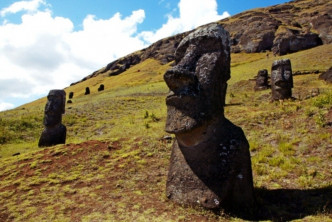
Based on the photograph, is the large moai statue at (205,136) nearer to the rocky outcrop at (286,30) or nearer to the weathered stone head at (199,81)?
the weathered stone head at (199,81)

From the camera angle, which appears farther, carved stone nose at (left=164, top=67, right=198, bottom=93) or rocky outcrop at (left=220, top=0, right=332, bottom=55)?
rocky outcrop at (left=220, top=0, right=332, bottom=55)

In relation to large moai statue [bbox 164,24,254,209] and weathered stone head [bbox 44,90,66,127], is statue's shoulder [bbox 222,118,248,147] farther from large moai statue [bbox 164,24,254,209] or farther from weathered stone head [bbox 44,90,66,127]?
weathered stone head [bbox 44,90,66,127]

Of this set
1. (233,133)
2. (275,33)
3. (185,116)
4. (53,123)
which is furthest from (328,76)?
(275,33)

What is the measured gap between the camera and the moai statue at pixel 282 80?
64.2 feet

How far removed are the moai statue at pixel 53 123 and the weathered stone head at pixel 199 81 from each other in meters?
10.5

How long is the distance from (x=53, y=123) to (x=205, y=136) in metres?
11.3

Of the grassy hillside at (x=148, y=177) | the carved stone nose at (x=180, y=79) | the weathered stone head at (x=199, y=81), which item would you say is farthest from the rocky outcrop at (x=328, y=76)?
the carved stone nose at (x=180, y=79)

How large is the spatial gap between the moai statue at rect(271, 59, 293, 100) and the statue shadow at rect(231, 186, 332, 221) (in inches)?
535

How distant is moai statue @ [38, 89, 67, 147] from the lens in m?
15.3

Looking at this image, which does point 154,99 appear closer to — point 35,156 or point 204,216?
point 35,156

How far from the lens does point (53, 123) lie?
50.8 ft

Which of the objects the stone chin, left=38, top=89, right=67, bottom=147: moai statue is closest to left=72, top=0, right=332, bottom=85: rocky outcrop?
left=38, top=89, right=67, bottom=147: moai statue

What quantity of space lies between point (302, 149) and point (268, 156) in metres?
1.08

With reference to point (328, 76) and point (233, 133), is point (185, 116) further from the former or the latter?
point (328, 76)
